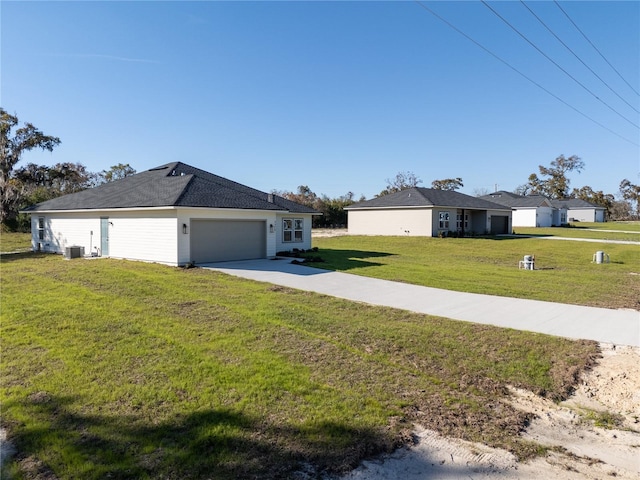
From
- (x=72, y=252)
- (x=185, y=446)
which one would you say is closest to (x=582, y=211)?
(x=72, y=252)

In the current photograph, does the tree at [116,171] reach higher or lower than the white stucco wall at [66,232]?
higher

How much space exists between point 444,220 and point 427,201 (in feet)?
8.31

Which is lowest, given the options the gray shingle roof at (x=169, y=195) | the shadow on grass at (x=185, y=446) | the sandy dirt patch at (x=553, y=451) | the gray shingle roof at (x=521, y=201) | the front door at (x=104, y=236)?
the sandy dirt patch at (x=553, y=451)

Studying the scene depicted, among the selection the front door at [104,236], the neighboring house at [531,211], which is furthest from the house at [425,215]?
the front door at [104,236]

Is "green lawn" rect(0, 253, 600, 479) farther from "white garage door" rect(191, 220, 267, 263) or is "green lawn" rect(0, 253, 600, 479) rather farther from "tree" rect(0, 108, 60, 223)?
"tree" rect(0, 108, 60, 223)

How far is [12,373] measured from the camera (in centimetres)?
513

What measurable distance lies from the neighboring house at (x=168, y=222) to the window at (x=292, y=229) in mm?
52

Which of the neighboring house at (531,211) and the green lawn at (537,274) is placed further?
the neighboring house at (531,211)

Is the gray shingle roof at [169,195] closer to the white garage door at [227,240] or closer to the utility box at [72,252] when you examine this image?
the white garage door at [227,240]

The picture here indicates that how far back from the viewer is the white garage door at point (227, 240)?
15.3 m

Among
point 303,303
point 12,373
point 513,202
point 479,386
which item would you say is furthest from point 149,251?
point 513,202

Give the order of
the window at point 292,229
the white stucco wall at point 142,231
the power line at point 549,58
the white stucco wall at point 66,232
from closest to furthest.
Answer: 1. the power line at point 549,58
2. the white stucco wall at point 142,231
3. the white stucco wall at point 66,232
4. the window at point 292,229

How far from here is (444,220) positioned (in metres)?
33.6

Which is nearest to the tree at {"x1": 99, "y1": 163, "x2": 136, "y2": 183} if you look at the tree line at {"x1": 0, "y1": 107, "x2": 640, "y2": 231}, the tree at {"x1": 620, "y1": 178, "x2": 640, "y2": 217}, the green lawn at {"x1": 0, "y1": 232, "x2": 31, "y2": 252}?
the tree line at {"x1": 0, "y1": 107, "x2": 640, "y2": 231}
